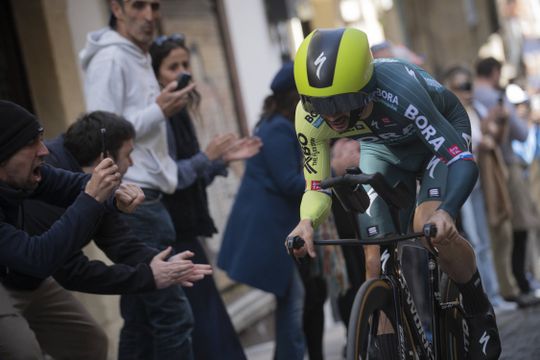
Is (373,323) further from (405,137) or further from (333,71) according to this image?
(333,71)

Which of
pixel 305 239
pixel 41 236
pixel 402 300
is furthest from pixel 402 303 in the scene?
pixel 41 236

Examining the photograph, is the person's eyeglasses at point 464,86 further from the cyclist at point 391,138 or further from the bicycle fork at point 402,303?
the bicycle fork at point 402,303

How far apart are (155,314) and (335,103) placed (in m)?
1.60

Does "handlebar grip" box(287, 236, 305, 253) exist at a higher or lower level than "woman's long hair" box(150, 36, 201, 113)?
lower

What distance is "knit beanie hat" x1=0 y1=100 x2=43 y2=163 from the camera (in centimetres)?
426

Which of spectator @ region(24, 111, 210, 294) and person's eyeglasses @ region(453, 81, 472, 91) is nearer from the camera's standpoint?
spectator @ region(24, 111, 210, 294)

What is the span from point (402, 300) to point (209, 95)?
238 inches

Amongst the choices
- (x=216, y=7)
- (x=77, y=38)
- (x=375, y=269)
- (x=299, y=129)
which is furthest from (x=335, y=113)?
(x=216, y=7)

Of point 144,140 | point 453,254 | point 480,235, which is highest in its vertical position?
point 144,140

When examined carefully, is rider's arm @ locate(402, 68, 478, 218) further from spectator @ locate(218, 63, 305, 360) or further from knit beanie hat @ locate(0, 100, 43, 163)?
spectator @ locate(218, 63, 305, 360)

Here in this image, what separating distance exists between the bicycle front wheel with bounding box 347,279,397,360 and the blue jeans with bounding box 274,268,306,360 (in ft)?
6.64

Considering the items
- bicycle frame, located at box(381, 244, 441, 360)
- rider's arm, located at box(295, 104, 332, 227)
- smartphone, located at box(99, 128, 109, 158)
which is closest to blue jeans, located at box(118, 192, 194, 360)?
smartphone, located at box(99, 128, 109, 158)

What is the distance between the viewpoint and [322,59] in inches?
173

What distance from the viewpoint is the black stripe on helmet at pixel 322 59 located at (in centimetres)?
438
